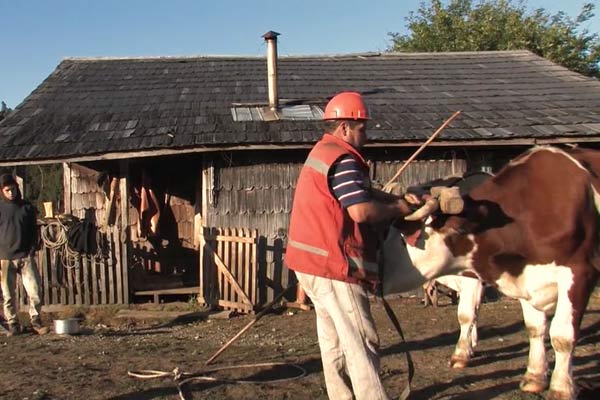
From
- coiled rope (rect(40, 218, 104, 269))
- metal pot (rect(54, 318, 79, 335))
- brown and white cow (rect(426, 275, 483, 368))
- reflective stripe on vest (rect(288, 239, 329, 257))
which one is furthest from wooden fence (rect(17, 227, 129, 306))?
reflective stripe on vest (rect(288, 239, 329, 257))

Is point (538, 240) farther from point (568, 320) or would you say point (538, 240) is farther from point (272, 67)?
point (272, 67)

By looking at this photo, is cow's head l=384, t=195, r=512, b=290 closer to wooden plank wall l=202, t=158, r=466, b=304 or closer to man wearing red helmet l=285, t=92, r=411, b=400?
man wearing red helmet l=285, t=92, r=411, b=400

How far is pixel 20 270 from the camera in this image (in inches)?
327

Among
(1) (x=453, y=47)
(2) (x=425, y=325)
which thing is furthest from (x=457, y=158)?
(1) (x=453, y=47)

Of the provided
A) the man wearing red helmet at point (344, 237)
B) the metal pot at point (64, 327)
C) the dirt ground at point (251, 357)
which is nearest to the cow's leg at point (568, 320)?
the dirt ground at point (251, 357)

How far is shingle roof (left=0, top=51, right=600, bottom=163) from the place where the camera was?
1038 cm

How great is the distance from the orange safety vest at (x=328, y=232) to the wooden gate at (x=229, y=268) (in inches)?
233

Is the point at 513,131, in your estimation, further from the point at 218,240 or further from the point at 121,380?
the point at 121,380

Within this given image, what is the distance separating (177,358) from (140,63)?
929 cm

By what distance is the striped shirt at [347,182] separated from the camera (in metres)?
3.73

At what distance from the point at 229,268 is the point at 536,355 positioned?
552 cm

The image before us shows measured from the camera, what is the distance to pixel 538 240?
4.68 meters

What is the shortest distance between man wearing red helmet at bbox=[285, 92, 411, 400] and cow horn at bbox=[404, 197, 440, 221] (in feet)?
Answer: 0.25

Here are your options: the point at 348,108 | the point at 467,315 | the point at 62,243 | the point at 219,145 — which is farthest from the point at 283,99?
the point at 348,108
